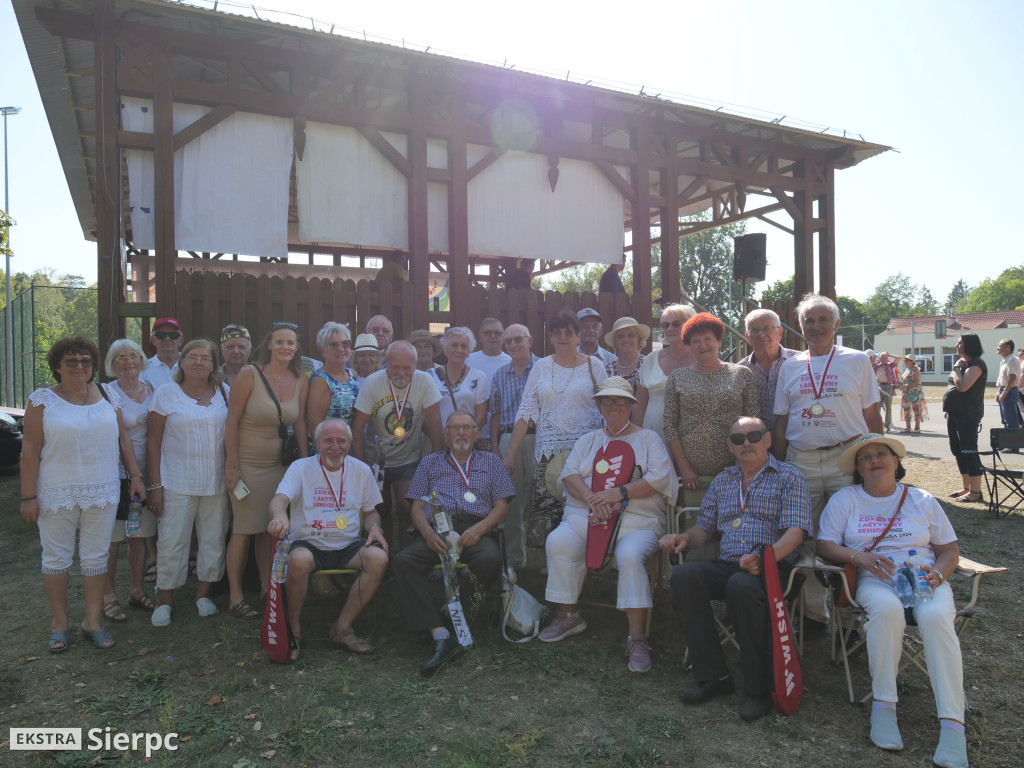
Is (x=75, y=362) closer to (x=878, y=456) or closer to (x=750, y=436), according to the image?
(x=750, y=436)

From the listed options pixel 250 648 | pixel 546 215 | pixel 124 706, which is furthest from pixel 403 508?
pixel 546 215

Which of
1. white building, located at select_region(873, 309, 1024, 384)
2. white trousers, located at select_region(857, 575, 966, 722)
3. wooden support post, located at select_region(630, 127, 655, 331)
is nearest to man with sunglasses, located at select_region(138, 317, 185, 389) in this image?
white trousers, located at select_region(857, 575, 966, 722)

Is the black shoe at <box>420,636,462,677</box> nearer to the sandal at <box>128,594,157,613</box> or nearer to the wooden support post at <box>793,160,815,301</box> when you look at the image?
the sandal at <box>128,594,157,613</box>

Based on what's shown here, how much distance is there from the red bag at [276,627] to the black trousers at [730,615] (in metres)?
2.00

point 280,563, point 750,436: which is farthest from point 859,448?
point 280,563

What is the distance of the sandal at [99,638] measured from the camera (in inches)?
147

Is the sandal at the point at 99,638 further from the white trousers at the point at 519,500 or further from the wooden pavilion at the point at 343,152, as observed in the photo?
the wooden pavilion at the point at 343,152

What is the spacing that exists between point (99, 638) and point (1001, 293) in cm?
8691

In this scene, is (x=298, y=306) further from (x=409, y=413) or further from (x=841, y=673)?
(x=841, y=673)

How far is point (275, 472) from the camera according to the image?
419 centimetres

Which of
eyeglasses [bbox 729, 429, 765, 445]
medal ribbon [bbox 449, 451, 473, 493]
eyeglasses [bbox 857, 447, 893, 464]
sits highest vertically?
eyeglasses [bbox 729, 429, 765, 445]

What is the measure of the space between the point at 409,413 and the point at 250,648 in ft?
5.41

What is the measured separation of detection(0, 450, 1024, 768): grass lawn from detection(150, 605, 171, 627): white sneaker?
0.05 meters

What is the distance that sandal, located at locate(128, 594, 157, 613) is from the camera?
4273 millimetres
